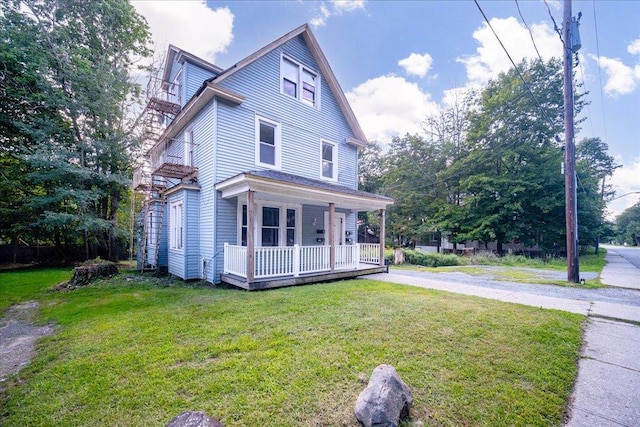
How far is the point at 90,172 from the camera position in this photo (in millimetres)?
12258

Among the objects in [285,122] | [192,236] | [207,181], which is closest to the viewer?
[207,181]

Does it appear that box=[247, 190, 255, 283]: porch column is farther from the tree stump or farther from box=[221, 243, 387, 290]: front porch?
the tree stump

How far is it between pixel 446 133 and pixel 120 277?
26926 mm

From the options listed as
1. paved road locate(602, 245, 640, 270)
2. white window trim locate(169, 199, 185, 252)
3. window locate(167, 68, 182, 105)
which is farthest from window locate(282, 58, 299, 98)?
paved road locate(602, 245, 640, 270)

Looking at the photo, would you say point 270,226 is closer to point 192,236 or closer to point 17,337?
point 192,236

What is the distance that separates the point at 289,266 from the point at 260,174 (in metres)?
2.98

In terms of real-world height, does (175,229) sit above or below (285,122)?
below

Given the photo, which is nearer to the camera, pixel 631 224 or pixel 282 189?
pixel 282 189

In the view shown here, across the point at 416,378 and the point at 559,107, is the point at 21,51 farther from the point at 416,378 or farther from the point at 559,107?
the point at 559,107

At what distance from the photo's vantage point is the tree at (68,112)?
1199 centimetres

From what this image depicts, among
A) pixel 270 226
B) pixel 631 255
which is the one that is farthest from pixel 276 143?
pixel 631 255

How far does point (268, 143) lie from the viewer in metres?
9.79

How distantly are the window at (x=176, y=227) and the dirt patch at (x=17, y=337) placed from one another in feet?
13.8

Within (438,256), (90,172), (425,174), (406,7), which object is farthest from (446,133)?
(90,172)
